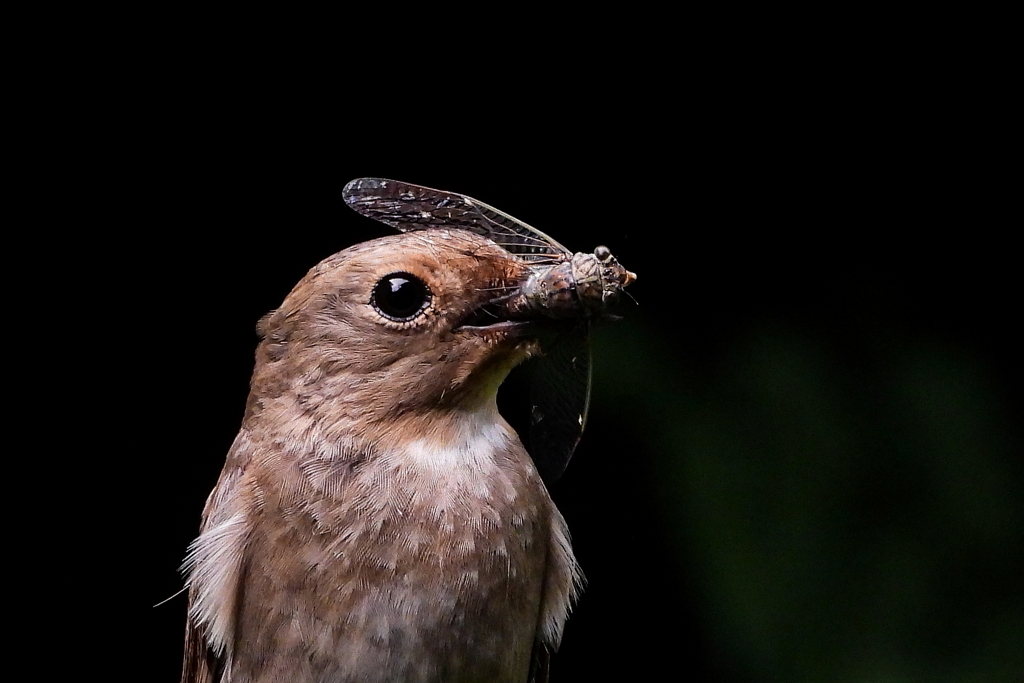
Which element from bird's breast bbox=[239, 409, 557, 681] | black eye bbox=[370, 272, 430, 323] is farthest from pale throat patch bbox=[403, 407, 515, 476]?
black eye bbox=[370, 272, 430, 323]

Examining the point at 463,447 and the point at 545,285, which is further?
the point at 463,447

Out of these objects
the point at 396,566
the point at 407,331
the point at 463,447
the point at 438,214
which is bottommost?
the point at 396,566

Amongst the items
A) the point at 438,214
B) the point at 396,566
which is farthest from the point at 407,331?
the point at 396,566

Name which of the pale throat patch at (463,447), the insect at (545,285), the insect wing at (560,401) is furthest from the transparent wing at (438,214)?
the pale throat patch at (463,447)

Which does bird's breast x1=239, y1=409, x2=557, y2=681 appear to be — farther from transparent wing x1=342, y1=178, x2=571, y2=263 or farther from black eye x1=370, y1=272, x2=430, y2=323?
transparent wing x1=342, y1=178, x2=571, y2=263

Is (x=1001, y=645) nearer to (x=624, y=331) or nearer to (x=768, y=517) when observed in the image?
(x=768, y=517)

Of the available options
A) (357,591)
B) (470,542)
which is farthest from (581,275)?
(357,591)

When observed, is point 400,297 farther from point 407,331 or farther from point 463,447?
point 463,447
